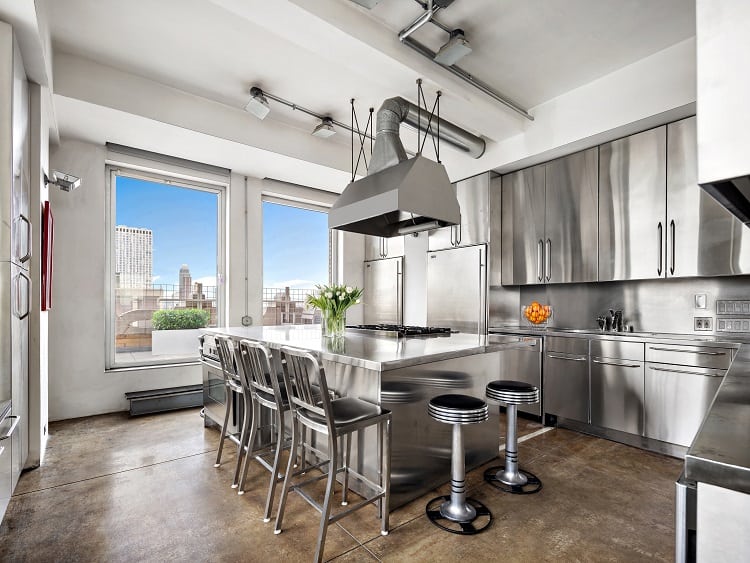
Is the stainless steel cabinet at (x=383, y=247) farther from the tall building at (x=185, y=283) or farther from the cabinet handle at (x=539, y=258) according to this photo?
the tall building at (x=185, y=283)

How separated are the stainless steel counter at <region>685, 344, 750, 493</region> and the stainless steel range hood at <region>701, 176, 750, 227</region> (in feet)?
1.49

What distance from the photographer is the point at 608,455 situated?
3084mm

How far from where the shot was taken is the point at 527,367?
4020mm

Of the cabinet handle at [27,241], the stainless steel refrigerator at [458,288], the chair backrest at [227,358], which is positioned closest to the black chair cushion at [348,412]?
the chair backrest at [227,358]

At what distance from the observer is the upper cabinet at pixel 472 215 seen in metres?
4.59

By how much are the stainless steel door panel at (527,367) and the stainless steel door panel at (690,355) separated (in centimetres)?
96

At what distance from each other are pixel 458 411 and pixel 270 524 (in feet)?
3.82

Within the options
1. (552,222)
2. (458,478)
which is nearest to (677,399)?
(552,222)

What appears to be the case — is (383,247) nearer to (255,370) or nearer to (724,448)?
(255,370)

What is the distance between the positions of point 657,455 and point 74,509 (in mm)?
3997

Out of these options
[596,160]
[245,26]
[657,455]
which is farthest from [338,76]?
[657,455]

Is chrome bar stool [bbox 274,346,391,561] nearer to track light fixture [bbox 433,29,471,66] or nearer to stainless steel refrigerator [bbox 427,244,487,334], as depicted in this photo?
track light fixture [bbox 433,29,471,66]

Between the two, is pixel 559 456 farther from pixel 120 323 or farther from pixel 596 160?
pixel 120 323

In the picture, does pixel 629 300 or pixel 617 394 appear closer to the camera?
pixel 617 394
